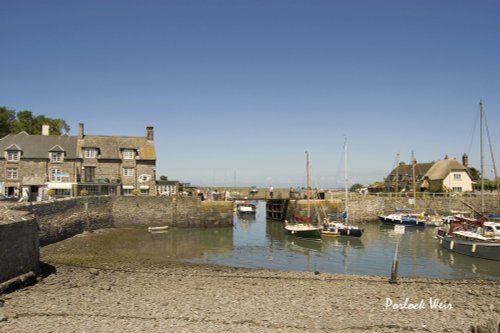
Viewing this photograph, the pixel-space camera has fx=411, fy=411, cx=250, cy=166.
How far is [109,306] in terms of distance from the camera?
16969mm

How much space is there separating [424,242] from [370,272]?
54.2ft

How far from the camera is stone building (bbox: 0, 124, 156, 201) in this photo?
4925 centimetres

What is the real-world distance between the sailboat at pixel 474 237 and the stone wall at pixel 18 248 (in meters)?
31.2

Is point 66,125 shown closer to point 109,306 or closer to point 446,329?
point 109,306

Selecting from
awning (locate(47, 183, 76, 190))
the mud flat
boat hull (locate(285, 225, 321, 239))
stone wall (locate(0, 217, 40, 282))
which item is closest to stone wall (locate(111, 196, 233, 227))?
awning (locate(47, 183, 76, 190))

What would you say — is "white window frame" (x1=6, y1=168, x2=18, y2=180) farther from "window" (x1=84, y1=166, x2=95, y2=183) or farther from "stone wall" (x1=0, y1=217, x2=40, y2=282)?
"stone wall" (x1=0, y1=217, x2=40, y2=282)

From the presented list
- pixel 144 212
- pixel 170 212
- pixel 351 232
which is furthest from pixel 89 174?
pixel 351 232

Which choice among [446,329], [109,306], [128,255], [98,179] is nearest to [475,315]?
[446,329]

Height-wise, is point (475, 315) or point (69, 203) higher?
point (69, 203)

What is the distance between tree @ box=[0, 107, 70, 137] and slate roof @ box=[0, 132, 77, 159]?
13.2 meters

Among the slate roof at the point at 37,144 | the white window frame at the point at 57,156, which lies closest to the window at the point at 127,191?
the slate roof at the point at 37,144

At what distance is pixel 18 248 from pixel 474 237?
105ft

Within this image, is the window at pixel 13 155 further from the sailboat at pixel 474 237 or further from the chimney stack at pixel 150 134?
the sailboat at pixel 474 237

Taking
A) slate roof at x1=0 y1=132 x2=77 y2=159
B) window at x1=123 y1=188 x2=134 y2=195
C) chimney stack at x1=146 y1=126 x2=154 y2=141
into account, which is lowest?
window at x1=123 y1=188 x2=134 y2=195
